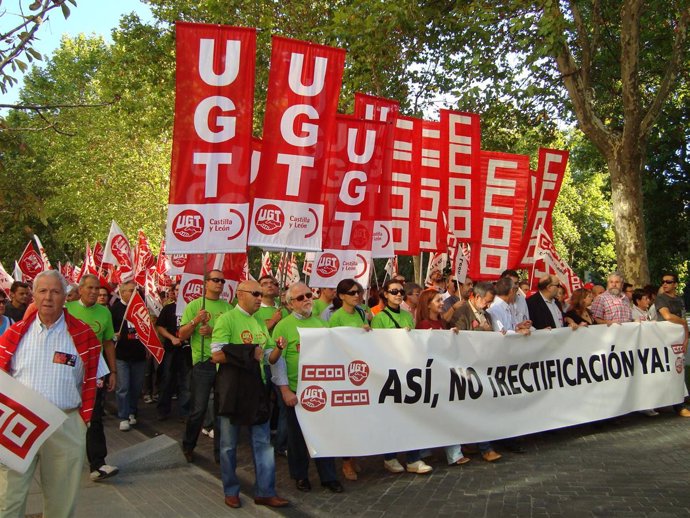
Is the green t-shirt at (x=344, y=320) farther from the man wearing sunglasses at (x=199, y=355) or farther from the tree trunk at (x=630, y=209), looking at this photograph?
the tree trunk at (x=630, y=209)

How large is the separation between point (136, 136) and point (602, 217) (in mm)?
30761

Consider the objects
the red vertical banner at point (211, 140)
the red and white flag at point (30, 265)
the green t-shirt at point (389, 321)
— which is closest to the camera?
the red vertical banner at point (211, 140)

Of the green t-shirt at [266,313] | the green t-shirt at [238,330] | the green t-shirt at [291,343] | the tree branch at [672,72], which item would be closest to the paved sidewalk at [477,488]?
the green t-shirt at [291,343]

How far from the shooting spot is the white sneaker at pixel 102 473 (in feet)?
23.1

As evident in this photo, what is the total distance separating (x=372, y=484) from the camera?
23.3ft

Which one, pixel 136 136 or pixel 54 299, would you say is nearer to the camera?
pixel 54 299

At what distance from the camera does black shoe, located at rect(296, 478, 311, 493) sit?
22.6ft

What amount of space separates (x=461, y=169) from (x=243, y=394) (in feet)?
21.9

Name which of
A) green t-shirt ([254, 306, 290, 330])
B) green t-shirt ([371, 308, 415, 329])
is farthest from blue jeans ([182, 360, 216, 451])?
green t-shirt ([371, 308, 415, 329])

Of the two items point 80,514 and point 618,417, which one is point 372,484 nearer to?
point 80,514

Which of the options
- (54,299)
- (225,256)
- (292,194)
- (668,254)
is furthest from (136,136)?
(54,299)

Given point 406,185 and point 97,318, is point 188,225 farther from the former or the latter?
point 406,185

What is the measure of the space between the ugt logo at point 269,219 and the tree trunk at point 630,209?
31.0 ft

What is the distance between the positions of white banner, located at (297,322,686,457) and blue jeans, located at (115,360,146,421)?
3.86 meters
